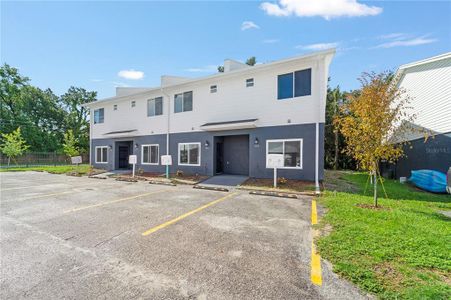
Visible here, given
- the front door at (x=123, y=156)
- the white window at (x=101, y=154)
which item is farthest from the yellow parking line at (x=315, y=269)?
the white window at (x=101, y=154)

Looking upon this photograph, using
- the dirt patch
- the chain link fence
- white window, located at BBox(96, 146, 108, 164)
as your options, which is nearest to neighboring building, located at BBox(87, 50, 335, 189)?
the dirt patch

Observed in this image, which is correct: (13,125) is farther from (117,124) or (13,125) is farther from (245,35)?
(245,35)

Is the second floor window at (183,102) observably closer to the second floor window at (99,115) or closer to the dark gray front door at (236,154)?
the dark gray front door at (236,154)

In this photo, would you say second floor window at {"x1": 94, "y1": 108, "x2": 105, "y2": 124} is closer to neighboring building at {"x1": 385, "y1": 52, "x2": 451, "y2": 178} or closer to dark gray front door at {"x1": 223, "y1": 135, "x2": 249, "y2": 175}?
dark gray front door at {"x1": 223, "y1": 135, "x2": 249, "y2": 175}

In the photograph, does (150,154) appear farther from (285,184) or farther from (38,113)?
(38,113)

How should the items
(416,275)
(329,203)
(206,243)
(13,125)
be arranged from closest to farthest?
1. (416,275)
2. (206,243)
3. (329,203)
4. (13,125)

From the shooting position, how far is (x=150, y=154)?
57.4 feet

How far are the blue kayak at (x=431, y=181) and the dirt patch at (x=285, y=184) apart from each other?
5787mm

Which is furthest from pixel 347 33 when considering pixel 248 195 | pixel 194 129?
pixel 194 129

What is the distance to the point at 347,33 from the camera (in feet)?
34.3

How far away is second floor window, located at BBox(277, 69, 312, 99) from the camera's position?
11.6 meters

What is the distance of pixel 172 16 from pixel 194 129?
22.0 feet

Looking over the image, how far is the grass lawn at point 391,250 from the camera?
286cm

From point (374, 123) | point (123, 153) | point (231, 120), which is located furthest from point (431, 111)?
point (123, 153)
